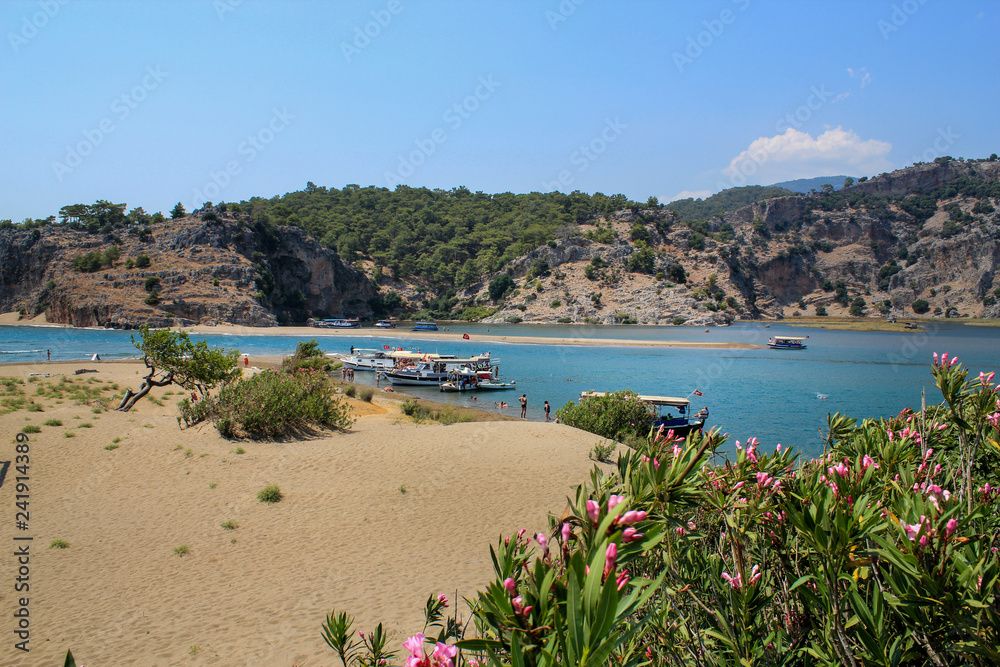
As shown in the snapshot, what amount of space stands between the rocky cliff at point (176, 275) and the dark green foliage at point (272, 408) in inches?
2487

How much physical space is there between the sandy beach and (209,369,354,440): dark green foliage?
680 mm

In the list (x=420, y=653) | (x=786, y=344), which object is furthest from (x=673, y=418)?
(x=786, y=344)

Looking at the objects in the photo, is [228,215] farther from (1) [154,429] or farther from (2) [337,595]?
(2) [337,595]

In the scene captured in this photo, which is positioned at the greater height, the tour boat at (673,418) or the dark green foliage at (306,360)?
the dark green foliage at (306,360)

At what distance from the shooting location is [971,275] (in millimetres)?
121375

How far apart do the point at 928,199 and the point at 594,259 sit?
11575 centimetres

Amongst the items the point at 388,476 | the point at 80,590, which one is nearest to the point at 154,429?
the point at 388,476

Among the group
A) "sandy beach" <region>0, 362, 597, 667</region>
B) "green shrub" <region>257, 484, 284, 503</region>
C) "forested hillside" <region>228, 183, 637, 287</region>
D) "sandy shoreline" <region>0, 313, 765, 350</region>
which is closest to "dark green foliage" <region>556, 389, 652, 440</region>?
"sandy beach" <region>0, 362, 597, 667</region>

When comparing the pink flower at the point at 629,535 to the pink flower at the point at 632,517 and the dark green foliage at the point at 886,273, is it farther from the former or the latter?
the dark green foliage at the point at 886,273

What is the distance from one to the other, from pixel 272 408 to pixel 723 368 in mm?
40322

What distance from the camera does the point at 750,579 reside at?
249 centimetres

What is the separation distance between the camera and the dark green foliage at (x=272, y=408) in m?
15.1

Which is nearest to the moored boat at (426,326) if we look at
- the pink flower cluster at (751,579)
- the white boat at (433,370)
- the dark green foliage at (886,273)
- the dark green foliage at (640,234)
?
the white boat at (433,370)

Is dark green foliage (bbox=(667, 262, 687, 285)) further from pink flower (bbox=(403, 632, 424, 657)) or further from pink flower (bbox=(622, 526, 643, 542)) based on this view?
pink flower (bbox=(403, 632, 424, 657))
